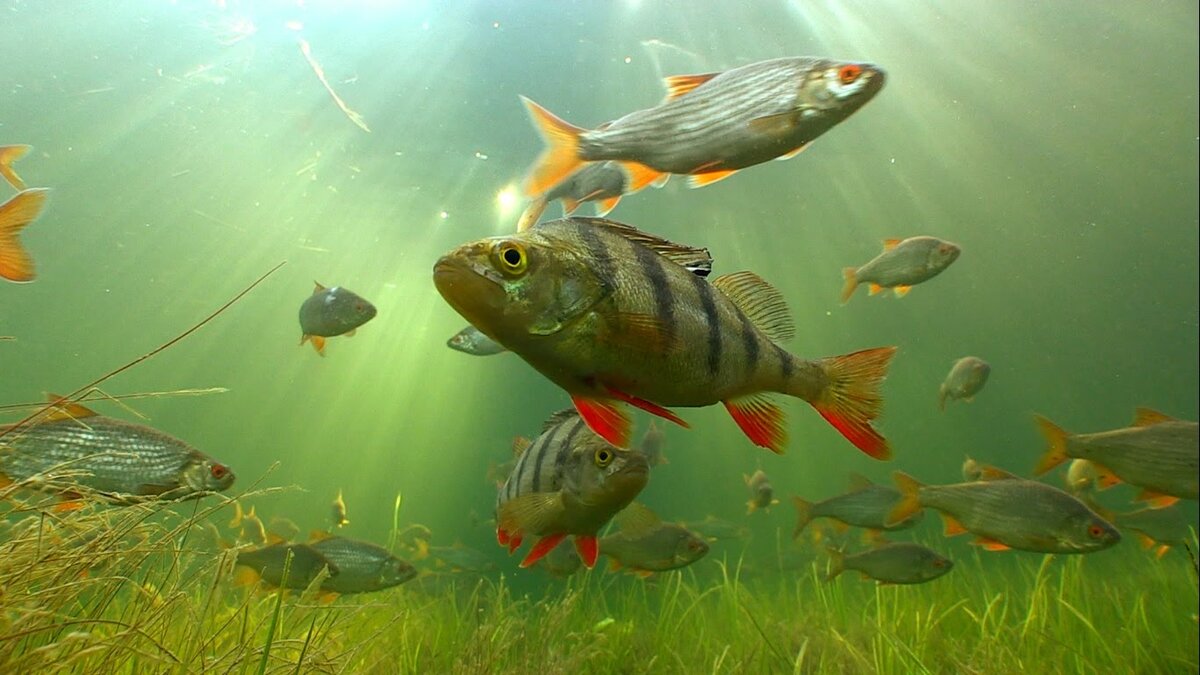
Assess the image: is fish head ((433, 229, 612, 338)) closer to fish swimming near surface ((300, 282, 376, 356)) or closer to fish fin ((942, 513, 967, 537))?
fish fin ((942, 513, 967, 537))

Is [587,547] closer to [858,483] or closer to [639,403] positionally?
[639,403]

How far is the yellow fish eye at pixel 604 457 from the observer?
2.68 m

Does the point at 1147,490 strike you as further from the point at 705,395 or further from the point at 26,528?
the point at 26,528

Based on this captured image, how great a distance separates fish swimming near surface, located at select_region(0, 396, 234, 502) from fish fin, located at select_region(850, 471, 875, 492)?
19.3 ft

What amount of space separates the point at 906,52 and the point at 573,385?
55.4 ft

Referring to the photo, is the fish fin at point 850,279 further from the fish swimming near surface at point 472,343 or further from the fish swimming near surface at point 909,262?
the fish swimming near surface at point 472,343

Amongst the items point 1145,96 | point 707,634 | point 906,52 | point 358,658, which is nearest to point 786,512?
point 1145,96

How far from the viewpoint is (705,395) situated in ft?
5.61

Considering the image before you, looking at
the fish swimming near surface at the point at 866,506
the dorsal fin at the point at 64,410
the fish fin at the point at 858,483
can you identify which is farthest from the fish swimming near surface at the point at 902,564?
the dorsal fin at the point at 64,410

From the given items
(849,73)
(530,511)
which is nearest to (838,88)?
(849,73)

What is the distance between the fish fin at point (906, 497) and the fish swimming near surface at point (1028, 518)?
63 centimetres

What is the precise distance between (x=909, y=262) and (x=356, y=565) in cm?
596

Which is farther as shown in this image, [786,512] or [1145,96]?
[786,512]

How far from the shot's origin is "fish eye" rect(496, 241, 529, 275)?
4.67ft
